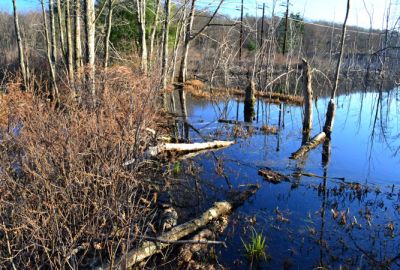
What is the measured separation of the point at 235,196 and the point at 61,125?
3.77m

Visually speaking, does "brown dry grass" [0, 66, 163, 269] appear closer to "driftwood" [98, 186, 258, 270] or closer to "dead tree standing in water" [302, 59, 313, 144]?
"driftwood" [98, 186, 258, 270]

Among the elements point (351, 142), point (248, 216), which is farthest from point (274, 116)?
point (248, 216)

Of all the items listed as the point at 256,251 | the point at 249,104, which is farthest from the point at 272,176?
the point at 249,104

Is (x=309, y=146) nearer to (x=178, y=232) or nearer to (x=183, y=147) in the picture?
(x=183, y=147)

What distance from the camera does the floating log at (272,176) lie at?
8.65 meters

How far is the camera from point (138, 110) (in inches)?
288

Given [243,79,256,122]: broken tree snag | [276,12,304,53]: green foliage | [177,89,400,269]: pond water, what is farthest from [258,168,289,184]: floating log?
[276,12,304,53]: green foliage

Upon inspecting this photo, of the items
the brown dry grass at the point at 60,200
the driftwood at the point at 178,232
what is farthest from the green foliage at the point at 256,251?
the brown dry grass at the point at 60,200

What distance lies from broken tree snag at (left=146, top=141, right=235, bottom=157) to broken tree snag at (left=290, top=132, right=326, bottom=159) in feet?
7.13

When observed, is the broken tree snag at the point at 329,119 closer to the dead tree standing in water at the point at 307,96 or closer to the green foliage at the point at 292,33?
the dead tree standing in water at the point at 307,96

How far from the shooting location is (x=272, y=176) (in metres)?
8.80

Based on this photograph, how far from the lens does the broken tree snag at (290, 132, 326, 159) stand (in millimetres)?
10555

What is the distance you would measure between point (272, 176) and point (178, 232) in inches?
155

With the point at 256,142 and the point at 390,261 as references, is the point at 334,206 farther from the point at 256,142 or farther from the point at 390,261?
the point at 256,142
